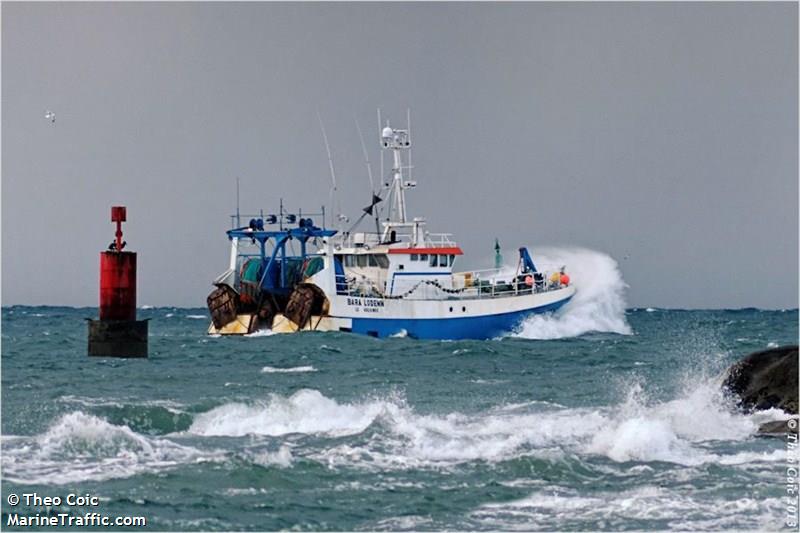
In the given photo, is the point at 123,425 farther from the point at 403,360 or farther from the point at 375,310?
the point at 375,310

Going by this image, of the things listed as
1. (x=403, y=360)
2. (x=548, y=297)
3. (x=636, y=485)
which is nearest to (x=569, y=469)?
(x=636, y=485)

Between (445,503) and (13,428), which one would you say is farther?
(13,428)

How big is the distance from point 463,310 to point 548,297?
17.7 feet

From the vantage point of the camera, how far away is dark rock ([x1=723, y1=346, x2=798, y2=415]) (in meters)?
23.5

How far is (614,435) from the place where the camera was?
2183cm

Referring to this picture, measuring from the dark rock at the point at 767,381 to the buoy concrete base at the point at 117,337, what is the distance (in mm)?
12875

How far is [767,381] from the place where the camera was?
24250 mm

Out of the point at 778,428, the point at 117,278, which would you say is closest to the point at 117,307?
the point at 117,278

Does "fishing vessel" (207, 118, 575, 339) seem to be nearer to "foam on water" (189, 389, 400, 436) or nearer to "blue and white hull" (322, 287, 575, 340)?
"blue and white hull" (322, 287, 575, 340)
